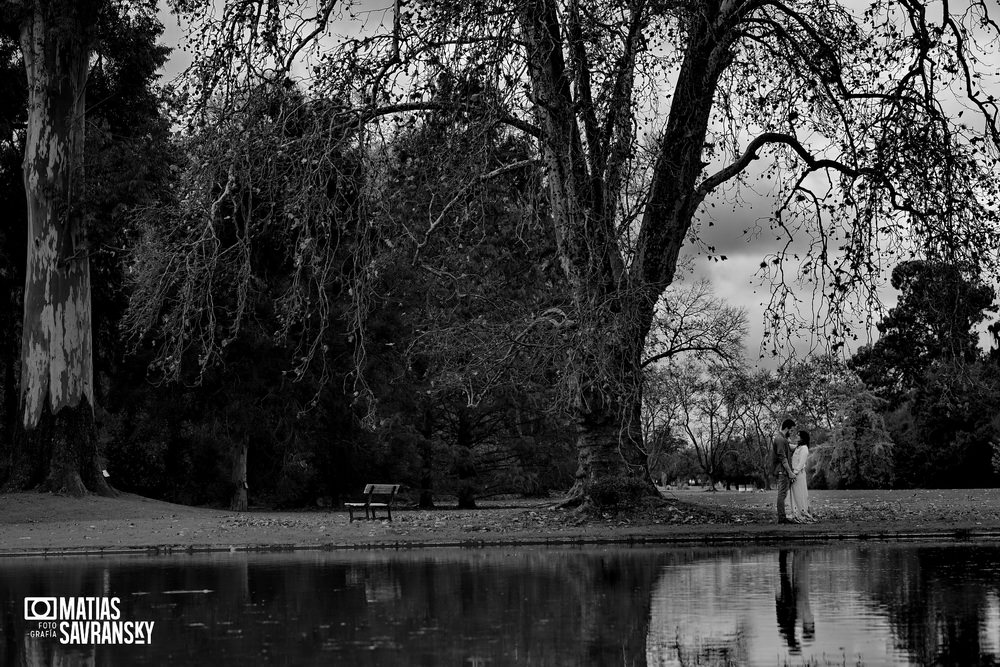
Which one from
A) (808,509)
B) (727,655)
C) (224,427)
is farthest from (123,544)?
(224,427)

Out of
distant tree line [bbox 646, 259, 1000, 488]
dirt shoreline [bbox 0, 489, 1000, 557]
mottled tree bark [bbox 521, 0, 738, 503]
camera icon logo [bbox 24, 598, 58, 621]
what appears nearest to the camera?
camera icon logo [bbox 24, 598, 58, 621]

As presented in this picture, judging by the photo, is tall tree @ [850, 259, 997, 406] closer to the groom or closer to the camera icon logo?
the groom

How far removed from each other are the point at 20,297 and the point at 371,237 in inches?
923

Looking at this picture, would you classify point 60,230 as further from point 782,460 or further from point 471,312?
point 782,460

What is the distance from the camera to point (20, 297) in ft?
123

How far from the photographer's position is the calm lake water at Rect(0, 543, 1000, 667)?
695cm

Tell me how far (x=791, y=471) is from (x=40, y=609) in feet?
47.8

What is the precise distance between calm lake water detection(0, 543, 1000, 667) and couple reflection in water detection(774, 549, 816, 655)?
25 mm

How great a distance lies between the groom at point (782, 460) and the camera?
2089 centimetres

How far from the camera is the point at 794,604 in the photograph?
9.14m

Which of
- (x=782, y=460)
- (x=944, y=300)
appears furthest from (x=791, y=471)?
(x=944, y=300)

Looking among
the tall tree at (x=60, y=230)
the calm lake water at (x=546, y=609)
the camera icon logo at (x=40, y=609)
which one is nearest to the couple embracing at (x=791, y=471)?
the calm lake water at (x=546, y=609)

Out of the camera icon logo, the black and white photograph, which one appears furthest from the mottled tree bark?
the camera icon logo

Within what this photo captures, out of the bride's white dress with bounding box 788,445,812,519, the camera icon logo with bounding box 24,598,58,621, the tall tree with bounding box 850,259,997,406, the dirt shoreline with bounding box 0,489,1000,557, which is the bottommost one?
the dirt shoreline with bounding box 0,489,1000,557
